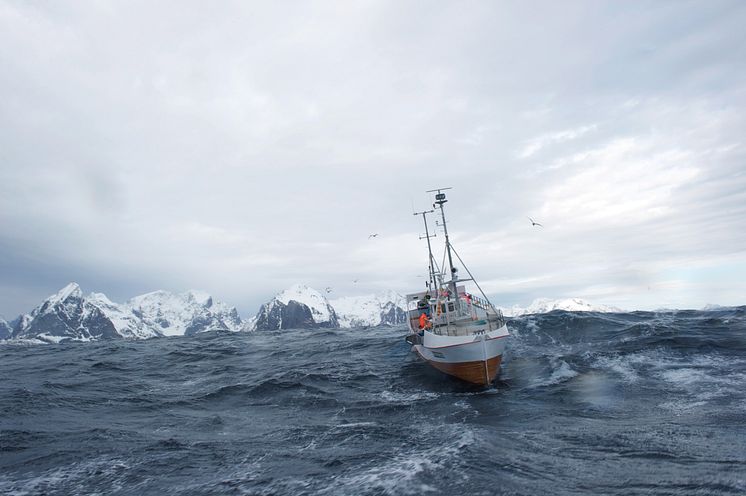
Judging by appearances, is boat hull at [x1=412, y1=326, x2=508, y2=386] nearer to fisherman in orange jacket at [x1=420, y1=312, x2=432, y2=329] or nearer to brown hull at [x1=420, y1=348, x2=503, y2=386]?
brown hull at [x1=420, y1=348, x2=503, y2=386]

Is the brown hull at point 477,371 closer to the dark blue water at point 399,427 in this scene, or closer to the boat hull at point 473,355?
the boat hull at point 473,355

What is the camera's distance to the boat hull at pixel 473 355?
21.0m

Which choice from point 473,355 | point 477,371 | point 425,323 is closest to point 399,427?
point 473,355

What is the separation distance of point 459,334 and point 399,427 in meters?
10.7

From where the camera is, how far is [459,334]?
24.5m

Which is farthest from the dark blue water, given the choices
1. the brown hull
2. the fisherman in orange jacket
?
the fisherman in orange jacket

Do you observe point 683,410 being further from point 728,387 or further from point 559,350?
point 559,350

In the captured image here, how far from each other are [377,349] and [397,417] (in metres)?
24.1

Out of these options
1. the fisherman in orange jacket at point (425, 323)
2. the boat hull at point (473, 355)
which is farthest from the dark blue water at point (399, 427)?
the fisherman in orange jacket at point (425, 323)

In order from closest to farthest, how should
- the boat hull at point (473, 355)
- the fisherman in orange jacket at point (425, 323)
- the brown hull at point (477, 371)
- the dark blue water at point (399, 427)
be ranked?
the dark blue water at point (399, 427)
the boat hull at point (473, 355)
the brown hull at point (477, 371)
the fisherman in orange jacket at point (425, 323)

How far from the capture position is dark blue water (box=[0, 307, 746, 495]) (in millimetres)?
10219

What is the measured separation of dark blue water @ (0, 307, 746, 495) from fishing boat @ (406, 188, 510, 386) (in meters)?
1.05

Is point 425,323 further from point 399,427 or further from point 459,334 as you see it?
point 399,427

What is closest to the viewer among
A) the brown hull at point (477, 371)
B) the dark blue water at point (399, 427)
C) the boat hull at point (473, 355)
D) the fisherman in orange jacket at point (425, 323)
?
the dark blue water at point (399, 427)
